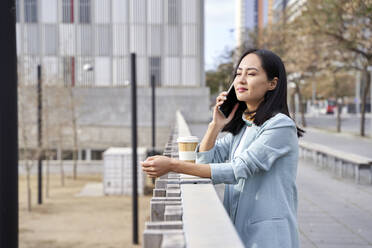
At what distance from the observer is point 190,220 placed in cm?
196

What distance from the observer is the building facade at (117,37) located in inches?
1335

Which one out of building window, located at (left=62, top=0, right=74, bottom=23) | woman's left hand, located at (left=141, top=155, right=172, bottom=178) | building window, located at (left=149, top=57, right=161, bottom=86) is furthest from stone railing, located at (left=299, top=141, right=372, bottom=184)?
building window, located at (left=62, top=0, right=74, bottom=23)

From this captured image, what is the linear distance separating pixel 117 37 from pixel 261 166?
109 feet

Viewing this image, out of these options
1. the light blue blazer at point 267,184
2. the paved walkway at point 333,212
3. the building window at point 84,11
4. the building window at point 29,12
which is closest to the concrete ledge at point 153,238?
the light blue blazer at point 267,184

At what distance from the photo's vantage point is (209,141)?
2719mm

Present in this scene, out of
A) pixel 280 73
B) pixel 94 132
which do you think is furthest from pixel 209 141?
pixel 94 132

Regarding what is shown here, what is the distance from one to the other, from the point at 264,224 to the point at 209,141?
68 cm

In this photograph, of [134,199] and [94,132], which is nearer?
[134,199]

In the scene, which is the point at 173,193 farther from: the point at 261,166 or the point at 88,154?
the point at 88,154

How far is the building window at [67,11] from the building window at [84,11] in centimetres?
61

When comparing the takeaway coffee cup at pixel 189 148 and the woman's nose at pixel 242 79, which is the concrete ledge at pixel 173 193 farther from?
the woman's nose at pixel 242 79
